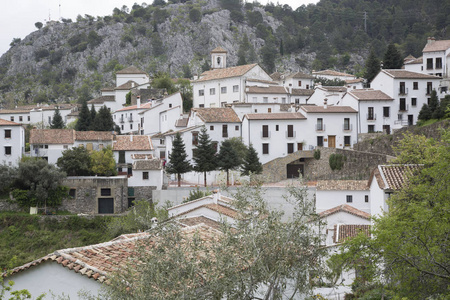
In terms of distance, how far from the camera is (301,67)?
461 feet

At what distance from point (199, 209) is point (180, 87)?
60217mm

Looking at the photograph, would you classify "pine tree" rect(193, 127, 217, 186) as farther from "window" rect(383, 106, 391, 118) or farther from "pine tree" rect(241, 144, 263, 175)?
"window" rect(383, 106, 391, 118)

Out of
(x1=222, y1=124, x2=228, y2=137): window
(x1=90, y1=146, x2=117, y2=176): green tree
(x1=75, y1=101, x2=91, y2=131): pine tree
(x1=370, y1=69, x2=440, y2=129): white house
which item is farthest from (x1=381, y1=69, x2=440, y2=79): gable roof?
(x1=75, y1=101, x2=91, y2=131): pine tree

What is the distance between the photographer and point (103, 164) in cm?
5331

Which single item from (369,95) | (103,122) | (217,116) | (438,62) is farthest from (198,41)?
(369,95)

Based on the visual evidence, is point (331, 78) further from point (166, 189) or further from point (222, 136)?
point (166, 189)

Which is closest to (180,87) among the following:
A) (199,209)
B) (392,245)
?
(199,209)

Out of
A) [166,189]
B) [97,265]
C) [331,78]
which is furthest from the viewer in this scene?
[331,78]

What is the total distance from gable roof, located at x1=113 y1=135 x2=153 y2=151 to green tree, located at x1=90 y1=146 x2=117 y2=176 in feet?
8.51

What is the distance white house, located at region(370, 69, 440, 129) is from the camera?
57.3m

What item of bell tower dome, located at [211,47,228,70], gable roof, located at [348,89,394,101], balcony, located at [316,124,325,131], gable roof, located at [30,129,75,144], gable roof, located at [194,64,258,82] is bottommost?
gable roof, located at [30,129,75,144]

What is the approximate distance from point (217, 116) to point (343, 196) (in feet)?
68.8

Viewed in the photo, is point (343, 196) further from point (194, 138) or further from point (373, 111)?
point (194, 138)

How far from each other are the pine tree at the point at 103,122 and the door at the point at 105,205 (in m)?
20.9
